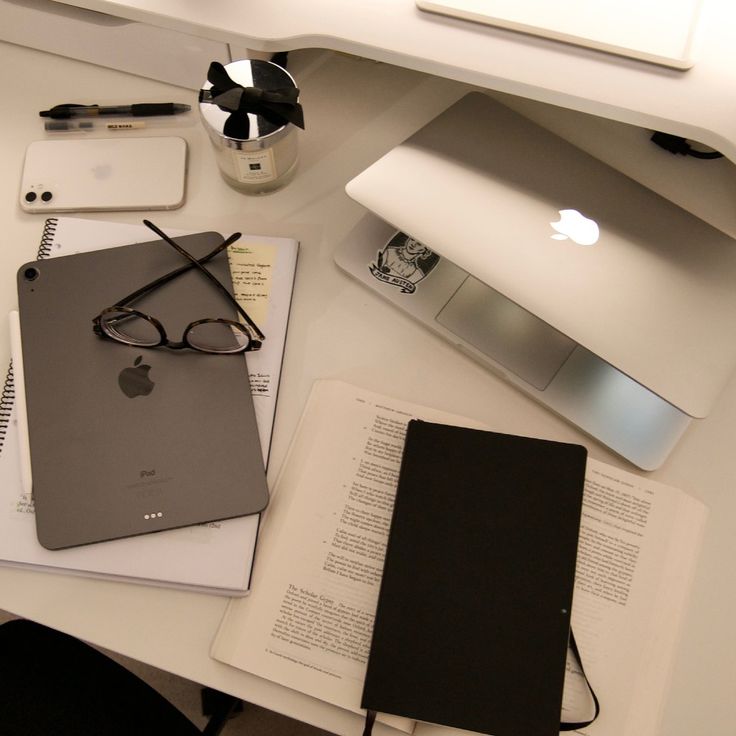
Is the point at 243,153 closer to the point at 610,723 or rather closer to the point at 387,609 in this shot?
the point at 387,609

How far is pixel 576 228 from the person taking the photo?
2.20 ft

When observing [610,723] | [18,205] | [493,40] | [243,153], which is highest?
[493,40]

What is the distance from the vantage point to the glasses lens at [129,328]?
0.71 m

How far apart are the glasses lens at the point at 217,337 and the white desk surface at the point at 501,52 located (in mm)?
281

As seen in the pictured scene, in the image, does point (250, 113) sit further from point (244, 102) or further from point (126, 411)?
point (126, 411)

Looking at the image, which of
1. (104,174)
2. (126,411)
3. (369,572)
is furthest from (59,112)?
(369,572)

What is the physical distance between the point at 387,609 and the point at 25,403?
1.34 feet

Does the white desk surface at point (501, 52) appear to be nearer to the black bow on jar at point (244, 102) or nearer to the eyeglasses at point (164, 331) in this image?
the black bow on jar at point (244, 102)

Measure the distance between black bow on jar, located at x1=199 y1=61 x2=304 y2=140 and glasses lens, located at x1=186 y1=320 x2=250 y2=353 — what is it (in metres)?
0.19

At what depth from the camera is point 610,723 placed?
0.59m

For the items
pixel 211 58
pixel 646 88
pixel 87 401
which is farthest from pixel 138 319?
pixel 646 88

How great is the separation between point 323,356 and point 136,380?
0.63ft

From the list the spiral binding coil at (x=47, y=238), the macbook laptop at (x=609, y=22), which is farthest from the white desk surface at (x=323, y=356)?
the macbook laptop at (x=609, y=22)

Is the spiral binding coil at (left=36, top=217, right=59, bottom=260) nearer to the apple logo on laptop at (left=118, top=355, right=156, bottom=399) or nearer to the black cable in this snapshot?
the apple logo on laptop at (left=118, top=355, right=156, bottom=399)
